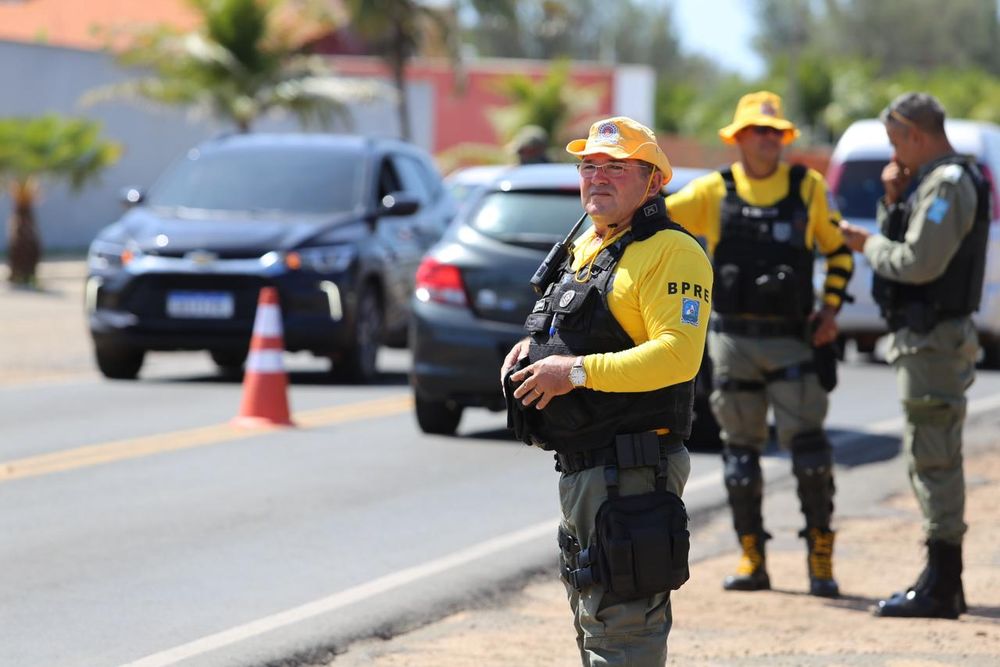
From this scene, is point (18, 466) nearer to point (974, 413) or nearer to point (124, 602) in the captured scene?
point (124, 602)

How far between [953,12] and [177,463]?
340ft

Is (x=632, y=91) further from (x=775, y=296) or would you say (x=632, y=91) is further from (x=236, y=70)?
(x=775, y=296)

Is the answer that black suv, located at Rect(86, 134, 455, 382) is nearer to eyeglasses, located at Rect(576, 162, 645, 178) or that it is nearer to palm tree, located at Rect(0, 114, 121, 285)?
eyeglasses, located at Rect(576, 162, 645, 178)

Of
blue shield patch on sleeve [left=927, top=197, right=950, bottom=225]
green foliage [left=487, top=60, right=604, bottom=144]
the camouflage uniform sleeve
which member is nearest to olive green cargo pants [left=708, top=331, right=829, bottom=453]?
the camouflage uniform sleeve

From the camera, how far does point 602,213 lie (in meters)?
4.88

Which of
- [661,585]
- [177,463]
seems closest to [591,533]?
[661,585]

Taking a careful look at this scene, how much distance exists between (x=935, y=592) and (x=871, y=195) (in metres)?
10.8

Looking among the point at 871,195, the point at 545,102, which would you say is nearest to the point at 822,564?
the point at 871,195

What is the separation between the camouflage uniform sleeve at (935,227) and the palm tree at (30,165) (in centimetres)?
2034

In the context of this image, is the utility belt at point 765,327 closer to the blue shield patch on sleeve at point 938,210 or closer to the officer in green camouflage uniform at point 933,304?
the officer in green camouflage uniform at point 933,304

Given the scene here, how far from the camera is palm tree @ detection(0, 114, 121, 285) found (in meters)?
25.8

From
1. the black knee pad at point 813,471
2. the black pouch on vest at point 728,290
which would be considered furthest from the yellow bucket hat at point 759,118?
the black knee pad at point 813,471

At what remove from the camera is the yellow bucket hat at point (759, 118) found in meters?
7.62

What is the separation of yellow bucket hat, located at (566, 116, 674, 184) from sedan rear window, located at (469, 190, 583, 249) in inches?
248
